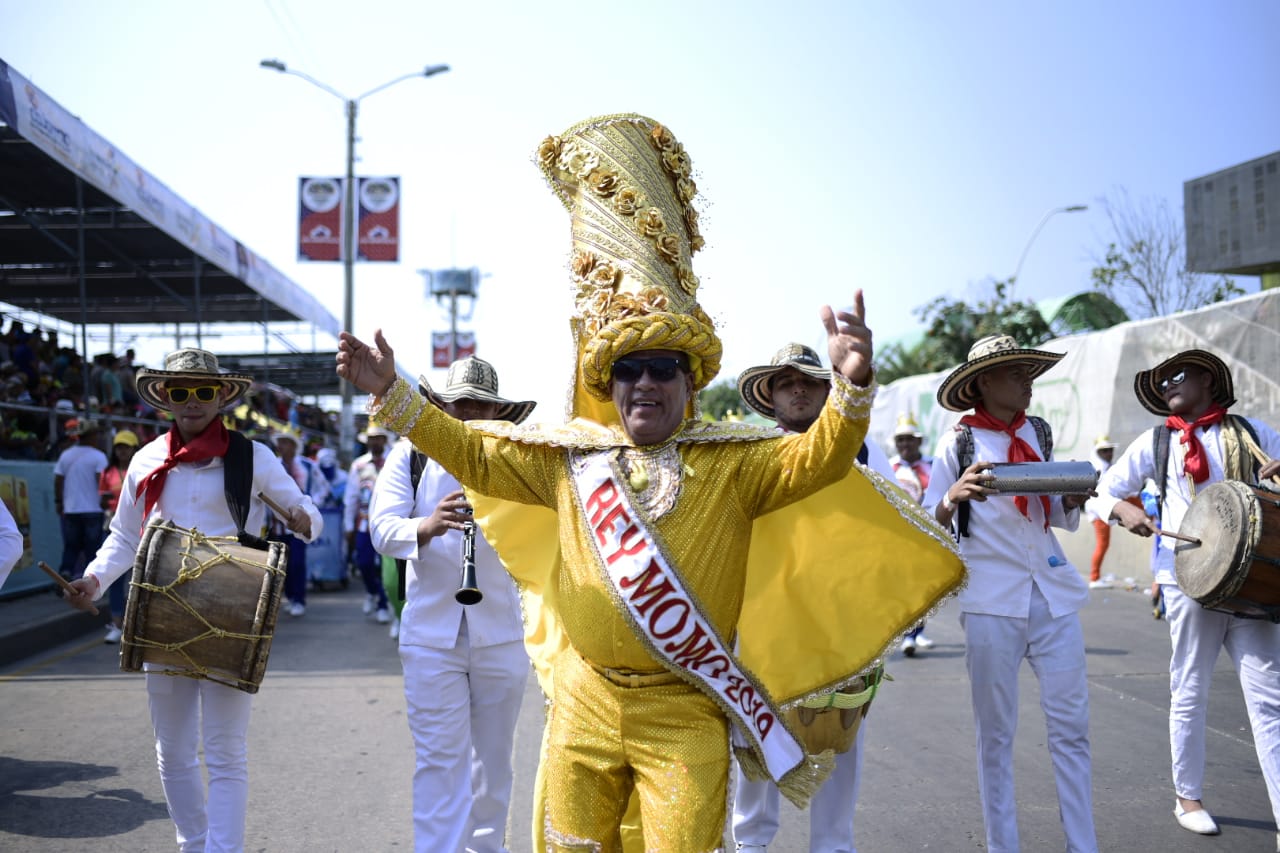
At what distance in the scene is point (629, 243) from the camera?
11.0 ft

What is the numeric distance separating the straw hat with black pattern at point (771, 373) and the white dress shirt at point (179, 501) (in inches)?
89.6

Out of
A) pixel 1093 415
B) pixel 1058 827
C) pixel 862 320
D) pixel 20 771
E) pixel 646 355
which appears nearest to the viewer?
pixel 862 320

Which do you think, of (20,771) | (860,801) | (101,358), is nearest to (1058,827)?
(860,801)

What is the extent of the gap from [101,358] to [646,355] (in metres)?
17.1

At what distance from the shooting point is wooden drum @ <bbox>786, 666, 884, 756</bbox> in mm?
4219

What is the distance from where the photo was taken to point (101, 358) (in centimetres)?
1794

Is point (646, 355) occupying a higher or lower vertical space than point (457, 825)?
higher

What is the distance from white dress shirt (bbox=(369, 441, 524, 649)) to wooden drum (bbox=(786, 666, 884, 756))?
4.21ft

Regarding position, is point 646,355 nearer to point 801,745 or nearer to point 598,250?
point 598,250

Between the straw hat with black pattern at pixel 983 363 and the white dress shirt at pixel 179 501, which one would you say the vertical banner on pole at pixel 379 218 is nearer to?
the white dress shirt at pixel 179 501

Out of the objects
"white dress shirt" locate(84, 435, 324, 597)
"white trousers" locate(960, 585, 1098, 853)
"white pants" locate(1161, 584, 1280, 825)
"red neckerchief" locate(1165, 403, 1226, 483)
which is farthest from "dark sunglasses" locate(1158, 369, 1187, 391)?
"white dress shirt" locate(84, 435, 324, 597)

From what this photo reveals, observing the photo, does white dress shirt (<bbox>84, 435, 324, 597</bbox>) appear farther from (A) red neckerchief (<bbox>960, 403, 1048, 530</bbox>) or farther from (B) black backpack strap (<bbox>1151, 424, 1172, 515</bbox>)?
(B) black backpack strap (<bbox>1151, 424, 1172, 515</bbox>)

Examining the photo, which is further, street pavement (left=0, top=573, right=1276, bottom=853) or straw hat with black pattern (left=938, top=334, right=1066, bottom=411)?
street pavement (left=0, top=573, right=1276, bottom=853)

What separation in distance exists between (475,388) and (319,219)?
58.2 feet
